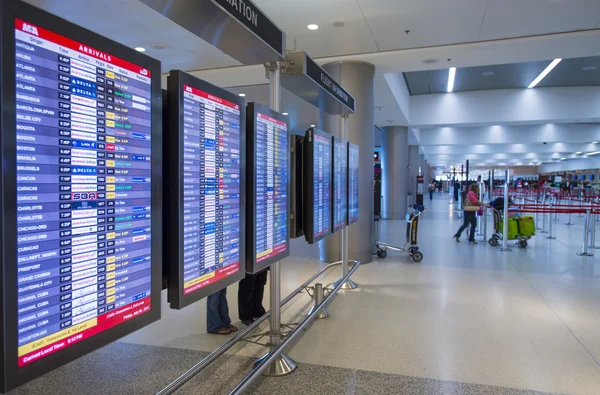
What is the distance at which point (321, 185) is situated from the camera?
418 centimetres

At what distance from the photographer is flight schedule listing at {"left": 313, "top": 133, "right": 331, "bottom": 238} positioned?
395 cm

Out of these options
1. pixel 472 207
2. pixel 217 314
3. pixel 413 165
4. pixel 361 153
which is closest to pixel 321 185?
pixel 217 314

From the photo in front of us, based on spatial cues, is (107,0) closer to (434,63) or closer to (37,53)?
(37,53)

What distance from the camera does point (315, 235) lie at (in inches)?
157

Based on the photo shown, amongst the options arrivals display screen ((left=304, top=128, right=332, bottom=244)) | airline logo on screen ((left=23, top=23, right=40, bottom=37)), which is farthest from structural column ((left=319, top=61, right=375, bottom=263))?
airline logo on screen ((left=23, top=23, right=40, bottom=37))

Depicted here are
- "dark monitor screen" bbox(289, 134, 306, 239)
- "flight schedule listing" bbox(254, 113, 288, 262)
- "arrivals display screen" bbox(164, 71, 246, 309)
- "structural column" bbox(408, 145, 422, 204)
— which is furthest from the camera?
"structural column" bbox(408, 145, 422, 204)

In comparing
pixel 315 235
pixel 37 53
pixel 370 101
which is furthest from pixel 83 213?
pixel 370 101

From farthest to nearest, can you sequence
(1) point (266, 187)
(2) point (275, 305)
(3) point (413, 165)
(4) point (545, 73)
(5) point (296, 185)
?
(3) point (413, 165)
(4) point (545, 73)
(5) point (296, 185)
(2) point (275, 305)
(1) point (266, 187)

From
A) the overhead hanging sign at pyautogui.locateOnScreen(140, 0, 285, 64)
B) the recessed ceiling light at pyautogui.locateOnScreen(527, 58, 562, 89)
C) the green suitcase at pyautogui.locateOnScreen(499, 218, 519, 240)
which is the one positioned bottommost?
the green suitcase at pyautogui.locateOnScreen(499, 218, 519, 240)

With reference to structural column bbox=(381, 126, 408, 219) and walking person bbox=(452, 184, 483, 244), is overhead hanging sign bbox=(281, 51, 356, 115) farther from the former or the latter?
structural column bbox=(381, 126, 408, 219)

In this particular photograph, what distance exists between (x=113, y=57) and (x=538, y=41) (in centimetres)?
737

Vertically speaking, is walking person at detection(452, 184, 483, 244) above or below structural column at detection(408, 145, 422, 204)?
below

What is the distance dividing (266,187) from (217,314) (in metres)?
1.68

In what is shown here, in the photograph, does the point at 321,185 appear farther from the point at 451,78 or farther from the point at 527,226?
the point at 451,78
